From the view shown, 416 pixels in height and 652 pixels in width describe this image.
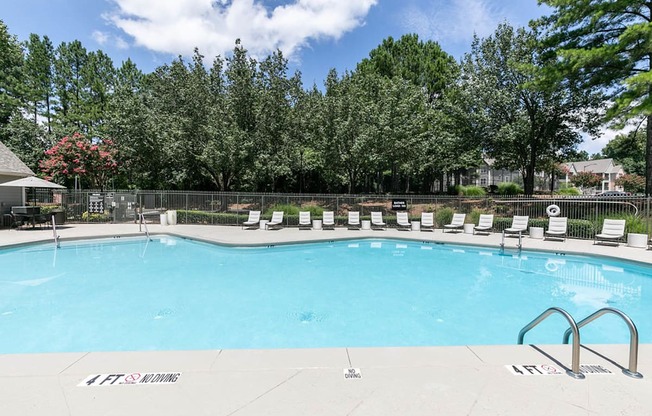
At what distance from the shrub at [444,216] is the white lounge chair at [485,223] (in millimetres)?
1766

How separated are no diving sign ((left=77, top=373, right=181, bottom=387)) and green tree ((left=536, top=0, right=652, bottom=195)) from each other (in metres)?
16.1

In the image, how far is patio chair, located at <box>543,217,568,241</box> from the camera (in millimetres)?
13633

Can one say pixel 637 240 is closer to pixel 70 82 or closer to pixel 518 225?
pixel 518 225

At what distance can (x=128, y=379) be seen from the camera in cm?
306

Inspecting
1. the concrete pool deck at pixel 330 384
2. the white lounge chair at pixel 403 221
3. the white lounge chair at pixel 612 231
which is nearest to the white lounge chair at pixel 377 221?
the white lounge chair at pixel 403 221

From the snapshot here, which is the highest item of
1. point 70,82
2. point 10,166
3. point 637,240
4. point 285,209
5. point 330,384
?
point 70,82

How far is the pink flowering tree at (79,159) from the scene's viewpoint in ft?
73.6

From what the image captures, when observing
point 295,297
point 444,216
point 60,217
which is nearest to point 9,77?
point 60,217

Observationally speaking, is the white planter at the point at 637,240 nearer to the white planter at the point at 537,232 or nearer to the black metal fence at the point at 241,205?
the white planter at the point at 537,232

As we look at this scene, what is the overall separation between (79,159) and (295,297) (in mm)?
23489

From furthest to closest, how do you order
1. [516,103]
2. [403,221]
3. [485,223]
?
1. [516,103]
2. [403,221]
3. [485,223]

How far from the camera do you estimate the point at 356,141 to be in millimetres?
19141

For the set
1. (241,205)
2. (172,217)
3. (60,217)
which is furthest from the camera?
(241,205)

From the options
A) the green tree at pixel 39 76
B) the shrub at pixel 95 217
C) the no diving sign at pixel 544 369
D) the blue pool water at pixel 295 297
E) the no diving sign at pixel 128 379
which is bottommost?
the blue pool water at pixel 295 297
